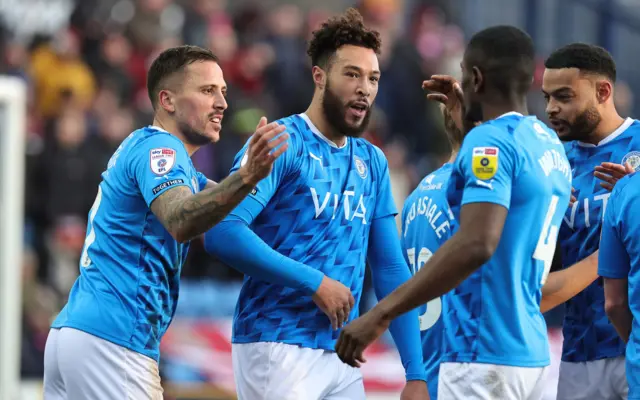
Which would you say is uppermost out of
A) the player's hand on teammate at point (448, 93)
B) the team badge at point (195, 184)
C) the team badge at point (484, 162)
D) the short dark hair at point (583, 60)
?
the short dark hair at point (583, 60)

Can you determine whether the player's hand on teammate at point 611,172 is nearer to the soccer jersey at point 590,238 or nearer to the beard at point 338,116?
the soccer jersey at point 590,238

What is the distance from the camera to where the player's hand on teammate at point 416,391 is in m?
5.91

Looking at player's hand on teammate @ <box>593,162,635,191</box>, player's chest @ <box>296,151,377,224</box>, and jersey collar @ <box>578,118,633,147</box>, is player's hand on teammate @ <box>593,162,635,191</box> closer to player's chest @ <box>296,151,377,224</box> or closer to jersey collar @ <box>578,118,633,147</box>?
jersey collar @ <box>578,118,633,147</box>

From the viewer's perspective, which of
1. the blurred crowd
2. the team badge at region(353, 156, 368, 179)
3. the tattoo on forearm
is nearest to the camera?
the tattoo on forearm

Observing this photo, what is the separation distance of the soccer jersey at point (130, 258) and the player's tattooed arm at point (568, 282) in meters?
1.89

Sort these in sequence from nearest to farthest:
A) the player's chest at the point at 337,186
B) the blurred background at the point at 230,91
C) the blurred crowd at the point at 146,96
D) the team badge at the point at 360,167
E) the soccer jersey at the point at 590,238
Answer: the player's chest at the point at 337,186 < the team badge at the point at 360,167 < the soccer jersey at the point at 590,238 < the blurred background at the point at 230,91 < the blurred crowd at the point at 146,96

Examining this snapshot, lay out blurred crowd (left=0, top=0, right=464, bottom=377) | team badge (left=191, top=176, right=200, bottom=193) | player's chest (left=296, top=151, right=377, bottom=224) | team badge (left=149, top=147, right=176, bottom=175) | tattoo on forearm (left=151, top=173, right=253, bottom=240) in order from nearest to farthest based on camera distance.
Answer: tattoo on forearm (left=151, top=173, right=253, bottom=240), team badge (left=149, top=147, right=176, bottom=175), team badge (left=191, top=176, right=200, bottom=193), player's chest (left=296, top=151, right=377, bottom=224), blurred crowd (left=0, top=0, right=464, bottom=377)

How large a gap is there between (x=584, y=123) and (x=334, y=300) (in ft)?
5.95

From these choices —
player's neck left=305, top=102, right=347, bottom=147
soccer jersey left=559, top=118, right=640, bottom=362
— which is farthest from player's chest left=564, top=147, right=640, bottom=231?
player's neck left=305, top=102, right=347, bottom=147

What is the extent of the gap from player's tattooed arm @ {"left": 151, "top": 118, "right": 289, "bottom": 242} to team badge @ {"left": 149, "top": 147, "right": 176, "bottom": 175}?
0.15 m

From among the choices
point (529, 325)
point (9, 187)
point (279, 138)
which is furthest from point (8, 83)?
point (529, 325)

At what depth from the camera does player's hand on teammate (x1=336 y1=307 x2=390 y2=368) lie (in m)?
4.81

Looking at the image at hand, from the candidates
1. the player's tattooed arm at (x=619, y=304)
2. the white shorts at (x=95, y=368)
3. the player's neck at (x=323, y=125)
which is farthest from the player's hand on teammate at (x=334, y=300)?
the player's tattooed arm at (x=619, y=304)

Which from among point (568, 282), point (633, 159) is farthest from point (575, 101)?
point (568, 282)
